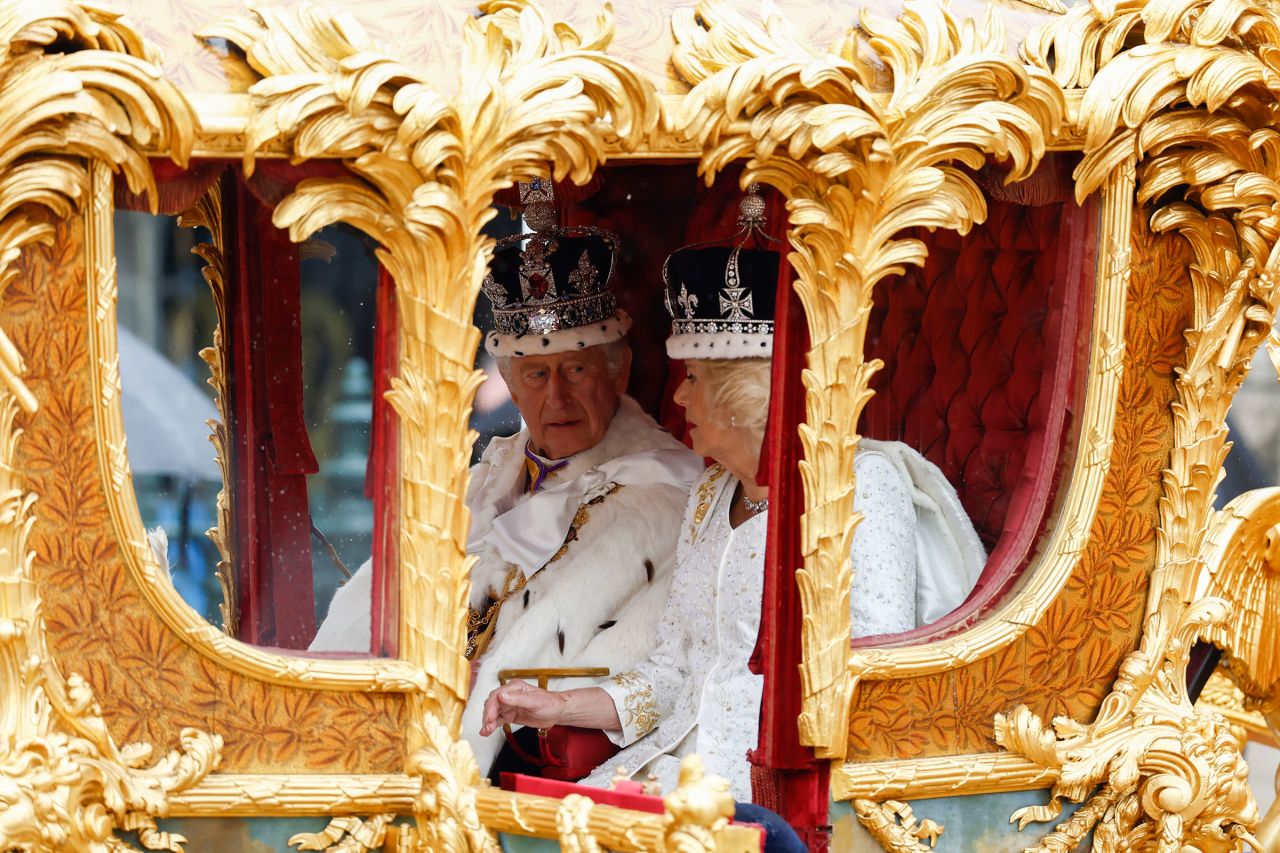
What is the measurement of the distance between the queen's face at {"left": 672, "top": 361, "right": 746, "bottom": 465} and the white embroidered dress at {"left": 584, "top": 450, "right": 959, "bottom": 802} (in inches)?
5.2

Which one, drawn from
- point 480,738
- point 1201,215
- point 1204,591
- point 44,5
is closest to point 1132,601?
point 1204,591

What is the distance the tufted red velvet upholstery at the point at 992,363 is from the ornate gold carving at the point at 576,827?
635mm

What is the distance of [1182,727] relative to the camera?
3.65 m

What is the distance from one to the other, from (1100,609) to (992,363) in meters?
0.49

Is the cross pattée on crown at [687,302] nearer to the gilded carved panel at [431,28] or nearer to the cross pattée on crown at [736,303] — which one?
the cross pattée on crown at [736,303]

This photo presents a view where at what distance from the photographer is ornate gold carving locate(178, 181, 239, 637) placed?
3.90m

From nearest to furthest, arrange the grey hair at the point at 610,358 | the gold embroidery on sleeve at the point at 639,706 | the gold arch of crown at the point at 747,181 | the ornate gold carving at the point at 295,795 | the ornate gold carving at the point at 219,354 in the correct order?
the gold arch of crown at the point at 747,181, the ornate gold carving at the point at 295,795, the gold embroidery on sleeve at the point at 639,706, the ornate gold carving at the point at 219,354, the grey hair at the point at 610,358

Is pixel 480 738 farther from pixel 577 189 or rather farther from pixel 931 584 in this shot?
pixel 577 189

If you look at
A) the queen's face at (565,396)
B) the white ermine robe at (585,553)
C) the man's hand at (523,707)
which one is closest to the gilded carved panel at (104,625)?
the man's hand at (523,707)

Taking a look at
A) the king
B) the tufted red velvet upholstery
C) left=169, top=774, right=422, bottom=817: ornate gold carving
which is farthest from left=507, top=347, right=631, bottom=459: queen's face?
left=169, top=774, right=422, bottom=817: ornate gold carving

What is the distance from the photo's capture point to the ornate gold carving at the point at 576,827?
9.87 ft

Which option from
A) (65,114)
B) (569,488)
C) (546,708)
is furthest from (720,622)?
(65,114)

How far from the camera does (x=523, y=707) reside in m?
3.70

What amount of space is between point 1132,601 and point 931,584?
36cm
